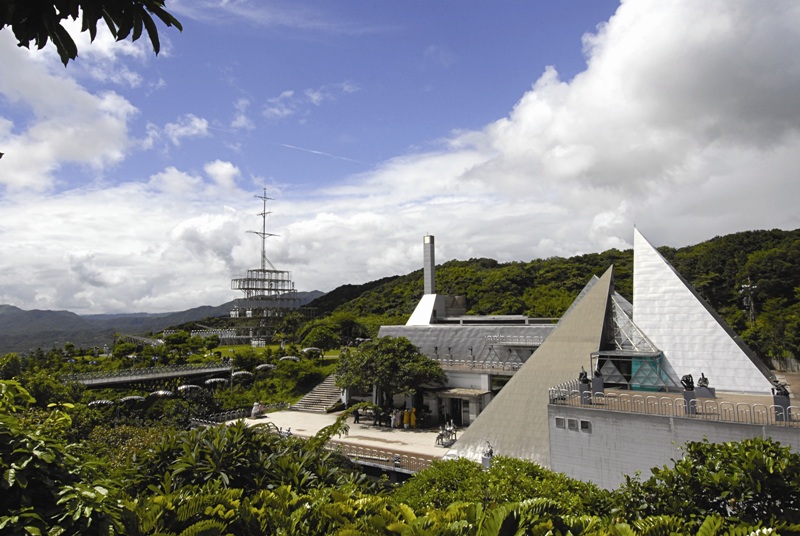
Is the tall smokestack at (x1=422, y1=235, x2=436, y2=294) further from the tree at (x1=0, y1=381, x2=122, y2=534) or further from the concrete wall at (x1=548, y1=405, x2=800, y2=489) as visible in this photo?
the tree at (x1=0, y1=381, x2=122, y2=534)

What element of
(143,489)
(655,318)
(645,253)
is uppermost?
(645,253)

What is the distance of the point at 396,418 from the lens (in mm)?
25969

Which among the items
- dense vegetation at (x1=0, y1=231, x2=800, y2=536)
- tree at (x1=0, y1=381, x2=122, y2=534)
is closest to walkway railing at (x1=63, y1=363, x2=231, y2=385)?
dense vegetation at (x1=0, y1=231, x2=800, y2=536)

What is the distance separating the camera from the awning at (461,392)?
25594mm

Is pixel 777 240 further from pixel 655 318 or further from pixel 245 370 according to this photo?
pixel 245 370

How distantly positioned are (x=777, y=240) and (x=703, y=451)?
213 feet

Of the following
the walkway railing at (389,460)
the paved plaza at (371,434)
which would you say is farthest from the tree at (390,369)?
the walkway railing at (389,460)

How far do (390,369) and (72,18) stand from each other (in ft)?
81.6

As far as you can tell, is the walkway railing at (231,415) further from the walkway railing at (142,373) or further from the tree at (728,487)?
the tree at (728,487)

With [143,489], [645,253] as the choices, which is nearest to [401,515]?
[143,489]

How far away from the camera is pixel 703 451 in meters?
8.59

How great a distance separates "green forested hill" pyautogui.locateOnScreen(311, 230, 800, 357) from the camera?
134ft

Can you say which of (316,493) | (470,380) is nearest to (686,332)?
(470,380)

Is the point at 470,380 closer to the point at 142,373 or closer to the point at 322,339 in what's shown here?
the point at 322,339
